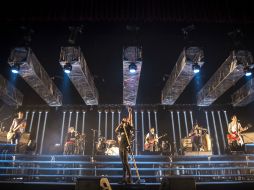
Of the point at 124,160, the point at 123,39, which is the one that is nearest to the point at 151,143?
the point at 124,160

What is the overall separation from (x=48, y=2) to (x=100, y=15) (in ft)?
3.42

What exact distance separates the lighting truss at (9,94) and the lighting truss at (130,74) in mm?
5262

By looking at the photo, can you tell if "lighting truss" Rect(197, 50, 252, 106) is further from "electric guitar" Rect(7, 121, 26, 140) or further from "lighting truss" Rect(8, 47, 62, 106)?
"electric guitar" Rect(7, 121, 26, 140)

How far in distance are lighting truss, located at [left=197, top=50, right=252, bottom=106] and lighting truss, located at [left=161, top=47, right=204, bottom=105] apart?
114 centimetres

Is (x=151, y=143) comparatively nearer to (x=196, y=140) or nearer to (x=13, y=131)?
(x=196, y=140)

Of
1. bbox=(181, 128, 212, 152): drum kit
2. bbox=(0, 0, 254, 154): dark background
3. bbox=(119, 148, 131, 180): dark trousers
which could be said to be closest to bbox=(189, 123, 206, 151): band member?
bbox=(181, 128, 212, 152): drum kit

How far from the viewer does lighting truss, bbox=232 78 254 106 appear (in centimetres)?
1100

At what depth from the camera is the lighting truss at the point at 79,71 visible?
334 inches

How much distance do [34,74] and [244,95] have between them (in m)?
9.28

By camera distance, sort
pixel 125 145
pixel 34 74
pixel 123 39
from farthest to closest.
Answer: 1. pixel 34 74
2. pixel 123 39
3. pixel 125 145

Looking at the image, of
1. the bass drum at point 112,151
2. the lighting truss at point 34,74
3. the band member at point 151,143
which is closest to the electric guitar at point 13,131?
the lighting truss at point 34,74

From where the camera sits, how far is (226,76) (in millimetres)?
9484

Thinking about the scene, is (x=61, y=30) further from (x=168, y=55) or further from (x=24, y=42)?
(x=168, y=55)

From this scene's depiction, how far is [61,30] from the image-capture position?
6.89m
